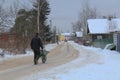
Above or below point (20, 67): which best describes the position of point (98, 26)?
above

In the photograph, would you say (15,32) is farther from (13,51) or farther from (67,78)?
(67,78)

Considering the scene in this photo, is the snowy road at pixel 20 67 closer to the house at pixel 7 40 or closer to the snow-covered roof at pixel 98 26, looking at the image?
the house at pixel 7 40

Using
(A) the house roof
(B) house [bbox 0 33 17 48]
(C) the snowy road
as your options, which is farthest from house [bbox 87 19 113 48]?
(C) the snowy road

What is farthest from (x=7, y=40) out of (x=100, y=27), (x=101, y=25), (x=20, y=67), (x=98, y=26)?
(x=101, y=25)

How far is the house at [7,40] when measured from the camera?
33.3m

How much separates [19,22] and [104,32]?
45.3 m

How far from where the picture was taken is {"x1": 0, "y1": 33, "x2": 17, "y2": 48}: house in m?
33.3

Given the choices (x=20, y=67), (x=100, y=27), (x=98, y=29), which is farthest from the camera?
(x=100, y=27)

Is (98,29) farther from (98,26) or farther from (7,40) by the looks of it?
(7,40)

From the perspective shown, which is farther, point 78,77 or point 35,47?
point 35,47

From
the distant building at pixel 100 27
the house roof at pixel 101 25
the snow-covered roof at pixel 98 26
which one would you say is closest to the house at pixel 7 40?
the distant building at pixel 100 27

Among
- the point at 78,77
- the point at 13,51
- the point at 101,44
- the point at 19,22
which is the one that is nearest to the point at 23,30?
the point at 19,22

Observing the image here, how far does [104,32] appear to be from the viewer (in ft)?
272

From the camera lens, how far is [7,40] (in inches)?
1378
